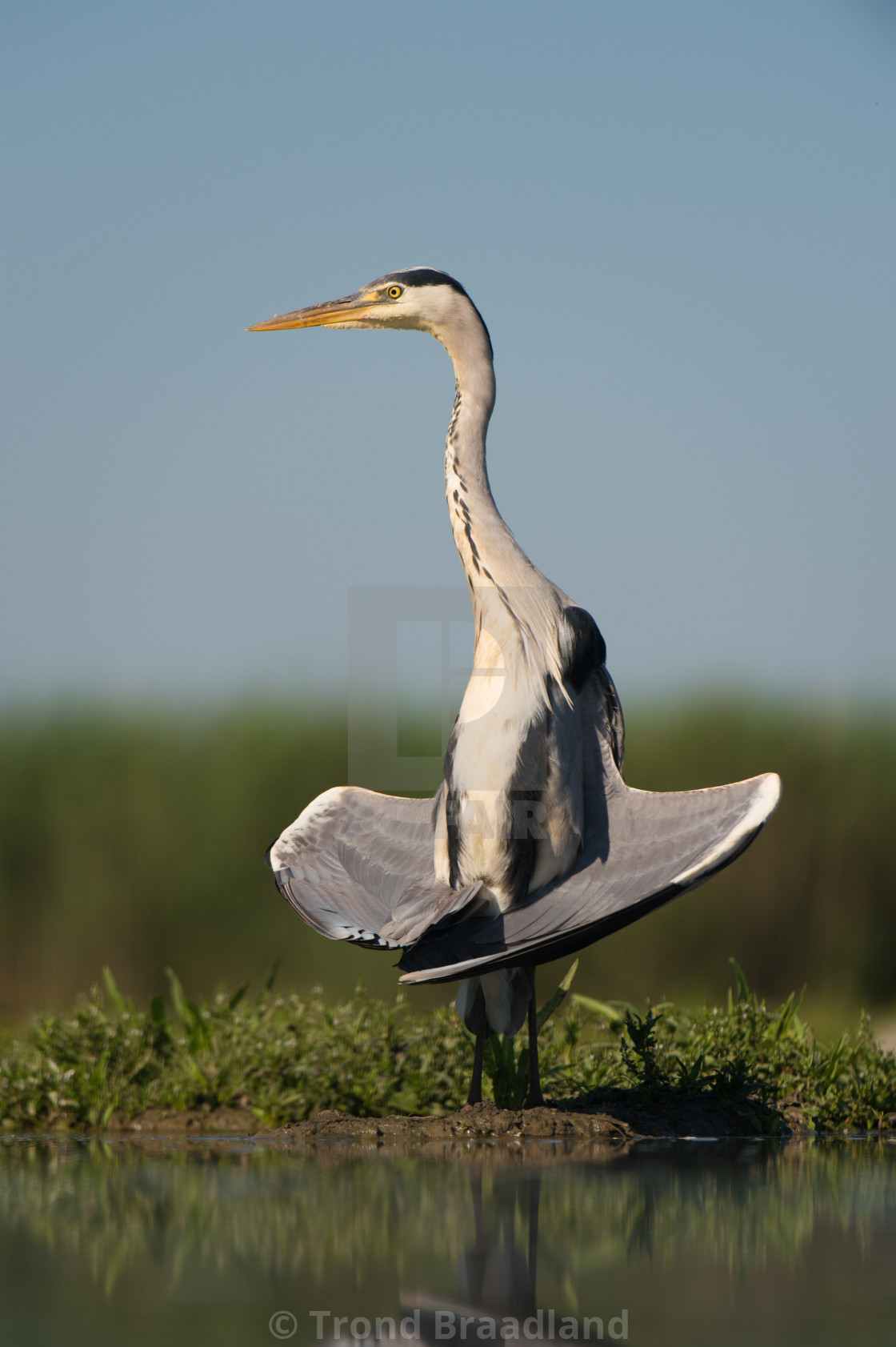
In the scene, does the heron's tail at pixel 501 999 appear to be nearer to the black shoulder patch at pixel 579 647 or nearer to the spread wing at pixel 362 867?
the spread wing at pixel 362 867

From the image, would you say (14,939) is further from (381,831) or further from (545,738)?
(545,738)

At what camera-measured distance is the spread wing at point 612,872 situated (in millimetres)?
2971

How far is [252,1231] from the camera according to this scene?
6.56 feet

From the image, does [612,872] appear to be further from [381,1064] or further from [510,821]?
[381,1064]

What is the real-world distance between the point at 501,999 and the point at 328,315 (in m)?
2.41

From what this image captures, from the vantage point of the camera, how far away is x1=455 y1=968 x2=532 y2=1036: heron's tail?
338 cm

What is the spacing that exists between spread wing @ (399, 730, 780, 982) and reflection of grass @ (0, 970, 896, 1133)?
2.12ft

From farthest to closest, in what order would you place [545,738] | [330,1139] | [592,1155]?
[545,738]
[330,1139]
[592,1155]

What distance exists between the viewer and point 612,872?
10.8ft

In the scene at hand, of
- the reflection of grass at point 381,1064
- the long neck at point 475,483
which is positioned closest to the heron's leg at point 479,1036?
the reflection of grass at point 381,1064

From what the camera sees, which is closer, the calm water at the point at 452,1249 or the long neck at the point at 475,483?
the calm water at the point at 452,1249

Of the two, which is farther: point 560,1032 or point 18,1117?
point 560,1032

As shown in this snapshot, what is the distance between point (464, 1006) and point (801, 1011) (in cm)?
256

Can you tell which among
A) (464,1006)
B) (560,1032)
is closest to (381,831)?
(464,1006)
